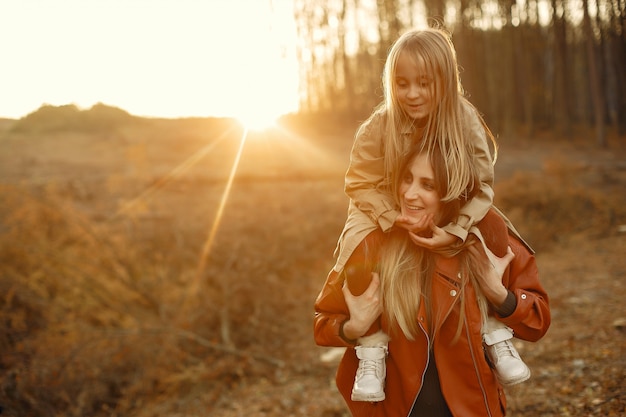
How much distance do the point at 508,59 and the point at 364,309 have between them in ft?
98.1

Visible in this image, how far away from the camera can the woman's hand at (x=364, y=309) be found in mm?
1783

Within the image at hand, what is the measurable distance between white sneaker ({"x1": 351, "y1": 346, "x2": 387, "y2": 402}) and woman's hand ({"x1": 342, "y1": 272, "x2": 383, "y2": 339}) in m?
0.10

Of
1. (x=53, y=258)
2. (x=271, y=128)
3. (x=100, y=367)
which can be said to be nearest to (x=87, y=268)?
(x=53, y=258)

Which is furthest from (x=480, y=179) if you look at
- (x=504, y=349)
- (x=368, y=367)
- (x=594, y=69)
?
(x=594, y=69)

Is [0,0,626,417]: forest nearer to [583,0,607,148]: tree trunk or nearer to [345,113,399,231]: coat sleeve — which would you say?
[345,113,399,231]: coat sleeve

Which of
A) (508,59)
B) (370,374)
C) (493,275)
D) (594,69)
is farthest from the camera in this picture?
(508,59)

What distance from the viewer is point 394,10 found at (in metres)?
27.7

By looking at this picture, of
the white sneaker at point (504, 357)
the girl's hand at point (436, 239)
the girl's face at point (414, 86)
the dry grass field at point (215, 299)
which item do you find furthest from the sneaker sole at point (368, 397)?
the dry grass field at point (215, 299)

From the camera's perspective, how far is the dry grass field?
469 centimetres

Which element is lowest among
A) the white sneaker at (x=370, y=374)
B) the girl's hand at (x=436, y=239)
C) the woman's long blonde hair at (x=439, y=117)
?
the white sneaker at (x=370, y=374)

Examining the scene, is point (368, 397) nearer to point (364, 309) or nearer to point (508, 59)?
point (364, 309)

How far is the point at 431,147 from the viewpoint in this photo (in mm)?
1790

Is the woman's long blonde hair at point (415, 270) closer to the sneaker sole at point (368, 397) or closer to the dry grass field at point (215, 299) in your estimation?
the sneaker sole at point (368, 397)

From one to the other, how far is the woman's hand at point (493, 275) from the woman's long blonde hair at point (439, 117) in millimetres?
224
